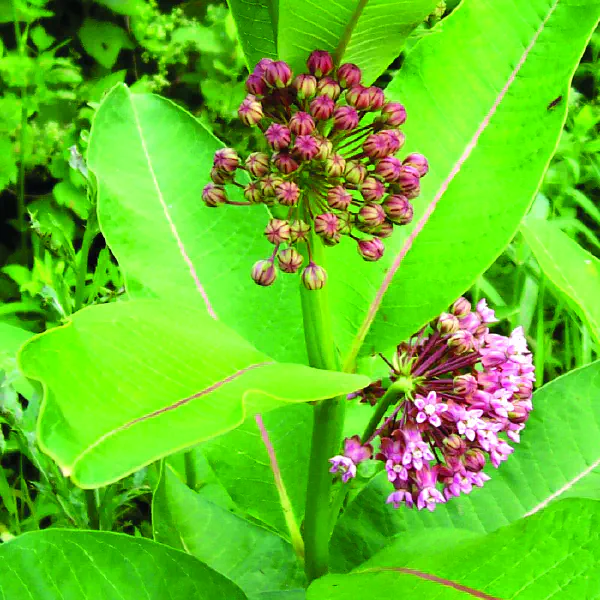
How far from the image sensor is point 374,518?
97 cm

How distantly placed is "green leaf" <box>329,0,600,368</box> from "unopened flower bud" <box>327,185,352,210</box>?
0.47ft

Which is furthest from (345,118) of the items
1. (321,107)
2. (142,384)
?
(142,384)

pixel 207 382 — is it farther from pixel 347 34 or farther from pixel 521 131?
pixel 521 131

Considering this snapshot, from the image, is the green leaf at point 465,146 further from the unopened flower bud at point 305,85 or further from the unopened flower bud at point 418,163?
the unopened flower bud at point 305,85

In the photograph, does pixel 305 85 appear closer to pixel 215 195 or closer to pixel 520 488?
pixel 215 195

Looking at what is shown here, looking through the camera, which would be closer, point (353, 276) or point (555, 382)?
point (353, 276)

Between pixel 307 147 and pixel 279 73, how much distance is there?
0.23ft

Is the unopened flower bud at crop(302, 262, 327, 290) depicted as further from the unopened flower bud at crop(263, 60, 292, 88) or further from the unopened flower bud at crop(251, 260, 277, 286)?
the unopened flower bud at crop(263, 60, 292, 88)

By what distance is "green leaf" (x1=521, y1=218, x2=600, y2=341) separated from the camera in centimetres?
76

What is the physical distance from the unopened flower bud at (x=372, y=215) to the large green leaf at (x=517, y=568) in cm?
29

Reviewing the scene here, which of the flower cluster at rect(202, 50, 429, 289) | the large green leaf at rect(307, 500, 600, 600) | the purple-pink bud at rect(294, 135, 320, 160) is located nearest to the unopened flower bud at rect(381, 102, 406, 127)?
the flower cluster at rect(202, 50, 429, 289)

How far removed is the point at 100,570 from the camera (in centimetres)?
80

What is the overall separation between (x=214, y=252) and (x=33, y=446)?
Result: 43cm

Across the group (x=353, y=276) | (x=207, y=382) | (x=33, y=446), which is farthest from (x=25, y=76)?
(x=207, y=382)
